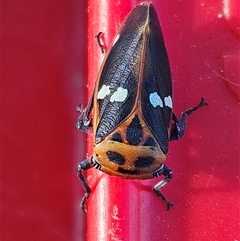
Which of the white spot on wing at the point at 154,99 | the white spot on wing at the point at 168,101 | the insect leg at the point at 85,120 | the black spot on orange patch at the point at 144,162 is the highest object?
the white spot on wing at the point at 154,99

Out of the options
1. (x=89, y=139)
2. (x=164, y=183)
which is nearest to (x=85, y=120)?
(x=89, y=139)

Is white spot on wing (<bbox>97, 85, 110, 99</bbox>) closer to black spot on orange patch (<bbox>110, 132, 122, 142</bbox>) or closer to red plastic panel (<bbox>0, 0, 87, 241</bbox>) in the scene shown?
black spot on orange patch (<bbox>110, 132, 122, 142</bbox>)

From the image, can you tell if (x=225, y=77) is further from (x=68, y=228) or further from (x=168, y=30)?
(x=68, y=228)

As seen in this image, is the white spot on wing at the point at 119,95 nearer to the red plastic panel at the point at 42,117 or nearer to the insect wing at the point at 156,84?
the insect wing at the point at 156,84

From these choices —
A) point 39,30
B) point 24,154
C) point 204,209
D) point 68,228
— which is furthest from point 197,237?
point 39,30

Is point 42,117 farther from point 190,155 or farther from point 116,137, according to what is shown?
point 190,155

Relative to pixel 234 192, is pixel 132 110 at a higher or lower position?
higher

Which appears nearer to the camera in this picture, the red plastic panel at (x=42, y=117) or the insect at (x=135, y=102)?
the insect at (x=135, y=102)

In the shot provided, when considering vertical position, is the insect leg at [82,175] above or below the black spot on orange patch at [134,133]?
below

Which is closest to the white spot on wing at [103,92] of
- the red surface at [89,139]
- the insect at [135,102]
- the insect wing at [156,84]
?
the insect at [135,102]
